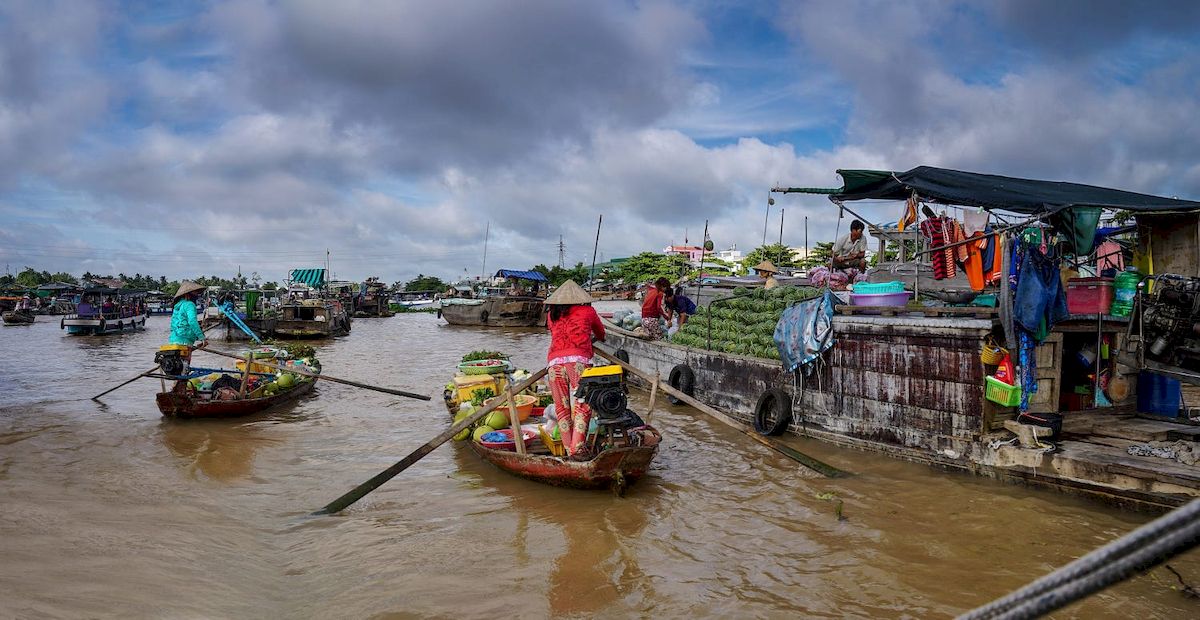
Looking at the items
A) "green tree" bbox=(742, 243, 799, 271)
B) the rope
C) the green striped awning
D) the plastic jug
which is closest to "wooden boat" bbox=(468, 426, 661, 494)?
the rope

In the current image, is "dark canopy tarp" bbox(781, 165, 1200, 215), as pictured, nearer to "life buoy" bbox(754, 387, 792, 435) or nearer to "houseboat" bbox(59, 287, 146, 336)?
"life buoy" bbox(754, 387, 792, 435)

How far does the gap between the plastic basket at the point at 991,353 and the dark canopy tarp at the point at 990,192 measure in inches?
66.7

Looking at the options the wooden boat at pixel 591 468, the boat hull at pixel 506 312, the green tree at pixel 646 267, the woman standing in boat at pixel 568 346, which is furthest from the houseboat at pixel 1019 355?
the green tree at pixel 646 267

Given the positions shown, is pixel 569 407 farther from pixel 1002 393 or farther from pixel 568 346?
pixel 1002 393

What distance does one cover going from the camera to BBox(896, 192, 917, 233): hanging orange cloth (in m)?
8.28

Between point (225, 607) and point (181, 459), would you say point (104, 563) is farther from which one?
point (181, 459)

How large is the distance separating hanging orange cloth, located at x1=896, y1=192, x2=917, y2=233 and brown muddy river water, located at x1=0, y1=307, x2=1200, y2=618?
3178 millimetres

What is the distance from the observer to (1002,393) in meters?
6.56

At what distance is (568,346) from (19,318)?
46.9 meters

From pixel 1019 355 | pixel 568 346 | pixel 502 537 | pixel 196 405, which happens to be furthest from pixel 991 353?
pixel 196 405

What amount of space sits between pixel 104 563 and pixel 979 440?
7.73m

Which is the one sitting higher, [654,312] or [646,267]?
Answer: [646,267]

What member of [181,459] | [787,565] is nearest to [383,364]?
[181,459]

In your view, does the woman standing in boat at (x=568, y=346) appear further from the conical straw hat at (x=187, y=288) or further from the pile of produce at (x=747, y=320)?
the conical straw hat at (x=187, y=288)
